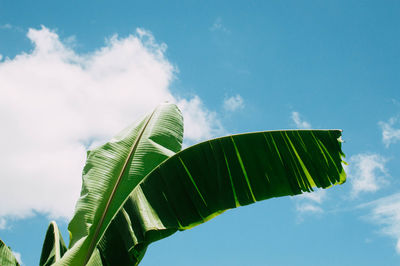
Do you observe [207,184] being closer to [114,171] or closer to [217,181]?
[217,181]

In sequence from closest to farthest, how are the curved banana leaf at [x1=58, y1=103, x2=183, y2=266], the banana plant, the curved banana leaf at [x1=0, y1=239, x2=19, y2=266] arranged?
1. the banana plant
2. the curved banana leaf at [x1=58, y1=103, x2=183, y2=266]
3. the curved banana leaf at [x1=0, y1=239, x2=19, y2=266]

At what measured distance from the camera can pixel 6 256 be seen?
3.74 meters

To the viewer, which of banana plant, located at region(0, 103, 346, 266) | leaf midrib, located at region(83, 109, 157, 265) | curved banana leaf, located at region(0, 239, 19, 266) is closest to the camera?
banana plant, located at region(0, 103, 346, 266)

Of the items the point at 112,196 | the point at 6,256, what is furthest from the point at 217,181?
the point at 6,256

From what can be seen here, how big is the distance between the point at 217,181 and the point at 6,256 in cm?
246

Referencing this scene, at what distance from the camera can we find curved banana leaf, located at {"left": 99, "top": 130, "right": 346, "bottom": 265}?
9.69ft

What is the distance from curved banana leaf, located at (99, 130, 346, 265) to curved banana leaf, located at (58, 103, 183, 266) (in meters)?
0.40

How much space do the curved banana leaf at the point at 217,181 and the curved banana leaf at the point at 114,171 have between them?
0.40 meters

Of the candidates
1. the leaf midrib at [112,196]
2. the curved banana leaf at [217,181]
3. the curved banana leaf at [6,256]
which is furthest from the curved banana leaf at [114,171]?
the curved banana leaf at [6,256]

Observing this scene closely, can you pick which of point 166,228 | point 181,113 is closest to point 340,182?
Result: point 166,228

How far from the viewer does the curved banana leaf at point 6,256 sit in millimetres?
3686

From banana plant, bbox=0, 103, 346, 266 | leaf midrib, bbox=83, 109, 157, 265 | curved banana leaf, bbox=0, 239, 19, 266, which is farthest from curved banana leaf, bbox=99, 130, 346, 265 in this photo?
curved banana leaf, bbox=0, 239, 19, 266

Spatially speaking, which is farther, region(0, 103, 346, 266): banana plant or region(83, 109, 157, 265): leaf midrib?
region(83, 109, 157, 265): leaf midrib

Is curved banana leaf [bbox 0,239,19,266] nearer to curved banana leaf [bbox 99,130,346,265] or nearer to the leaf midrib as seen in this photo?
the leaf midrib
